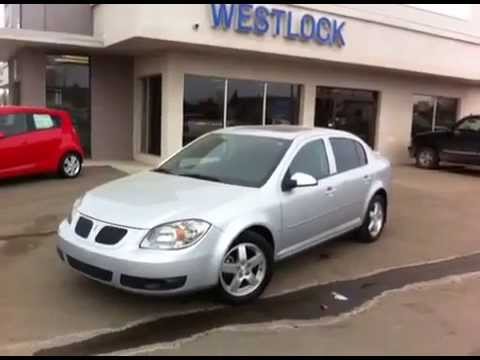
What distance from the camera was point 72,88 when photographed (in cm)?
1418

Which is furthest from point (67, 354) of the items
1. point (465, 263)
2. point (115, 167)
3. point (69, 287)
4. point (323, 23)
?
point (323, 23)

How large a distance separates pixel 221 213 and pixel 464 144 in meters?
13.0

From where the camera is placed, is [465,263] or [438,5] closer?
[465,263]

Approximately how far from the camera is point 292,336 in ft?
13.3

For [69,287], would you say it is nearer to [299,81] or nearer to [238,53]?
[238,53]

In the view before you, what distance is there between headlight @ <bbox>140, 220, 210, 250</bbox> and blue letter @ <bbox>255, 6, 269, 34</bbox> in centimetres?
892

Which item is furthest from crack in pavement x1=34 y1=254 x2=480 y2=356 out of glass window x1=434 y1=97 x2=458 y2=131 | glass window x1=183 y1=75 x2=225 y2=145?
glass window x1=434 y1=97 x2=458 y2=131

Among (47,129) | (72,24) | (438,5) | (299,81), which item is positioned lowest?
(47,129)

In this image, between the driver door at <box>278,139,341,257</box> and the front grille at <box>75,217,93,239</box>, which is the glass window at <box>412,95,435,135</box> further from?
the front grille at <box>75,217,93,239</box>

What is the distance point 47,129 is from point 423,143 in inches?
455

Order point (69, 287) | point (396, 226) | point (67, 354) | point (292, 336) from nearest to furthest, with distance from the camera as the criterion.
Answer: point (67, 354)
point (292, 336)
point (69, 287)
point (396, 226)

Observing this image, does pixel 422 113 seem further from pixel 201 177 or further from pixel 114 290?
pixel 114 290

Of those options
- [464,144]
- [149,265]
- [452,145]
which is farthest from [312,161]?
[452,145]

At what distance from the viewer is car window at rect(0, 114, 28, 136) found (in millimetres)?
9914
